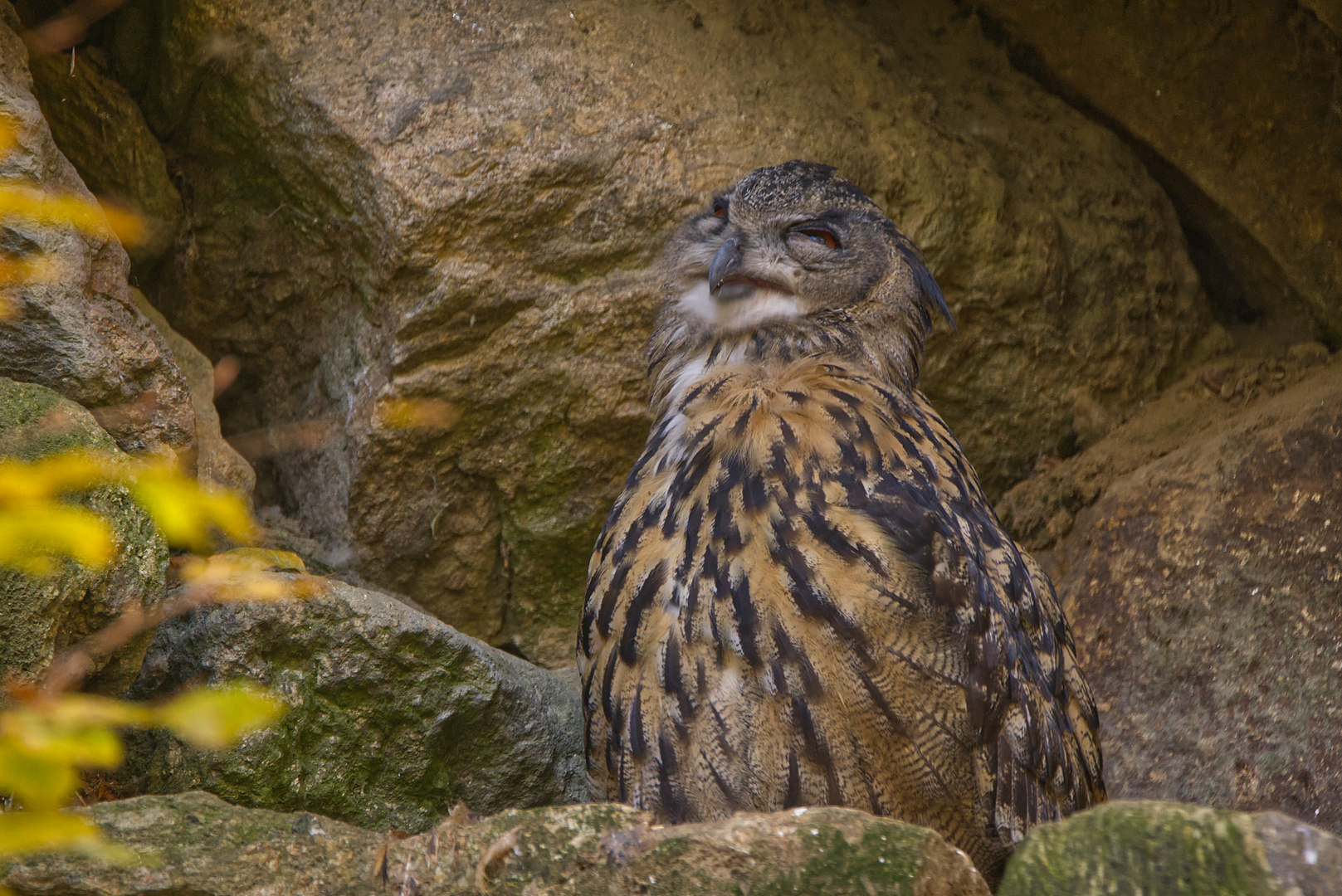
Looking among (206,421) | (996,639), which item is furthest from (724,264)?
(206,421)

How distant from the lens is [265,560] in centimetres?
277

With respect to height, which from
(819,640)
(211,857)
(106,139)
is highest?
(106,139)

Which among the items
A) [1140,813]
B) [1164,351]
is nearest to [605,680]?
[1140,813]

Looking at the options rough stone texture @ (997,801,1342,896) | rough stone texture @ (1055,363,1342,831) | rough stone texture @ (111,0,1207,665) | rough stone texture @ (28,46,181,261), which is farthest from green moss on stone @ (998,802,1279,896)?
rough stone texture @ (28,46,181,261)

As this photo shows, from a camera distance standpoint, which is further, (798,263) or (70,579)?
(798,263)

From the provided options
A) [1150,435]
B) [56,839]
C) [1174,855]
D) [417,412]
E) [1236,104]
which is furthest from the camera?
[1150,435]

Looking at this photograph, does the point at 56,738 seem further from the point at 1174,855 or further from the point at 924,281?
the point at 924,281

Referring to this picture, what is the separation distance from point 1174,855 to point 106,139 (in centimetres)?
297

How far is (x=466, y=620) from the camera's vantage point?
3.39 metres

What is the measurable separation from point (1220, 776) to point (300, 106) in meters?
2.74

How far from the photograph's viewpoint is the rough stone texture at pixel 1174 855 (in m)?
1.33

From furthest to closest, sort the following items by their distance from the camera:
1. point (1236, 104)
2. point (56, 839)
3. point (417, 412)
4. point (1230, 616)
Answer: point (1236, 104), point (417, 412), point (1230, 616), point (56, 839)

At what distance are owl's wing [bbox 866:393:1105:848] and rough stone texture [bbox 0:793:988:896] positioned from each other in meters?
0.57

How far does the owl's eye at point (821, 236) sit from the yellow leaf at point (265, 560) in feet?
4.46
